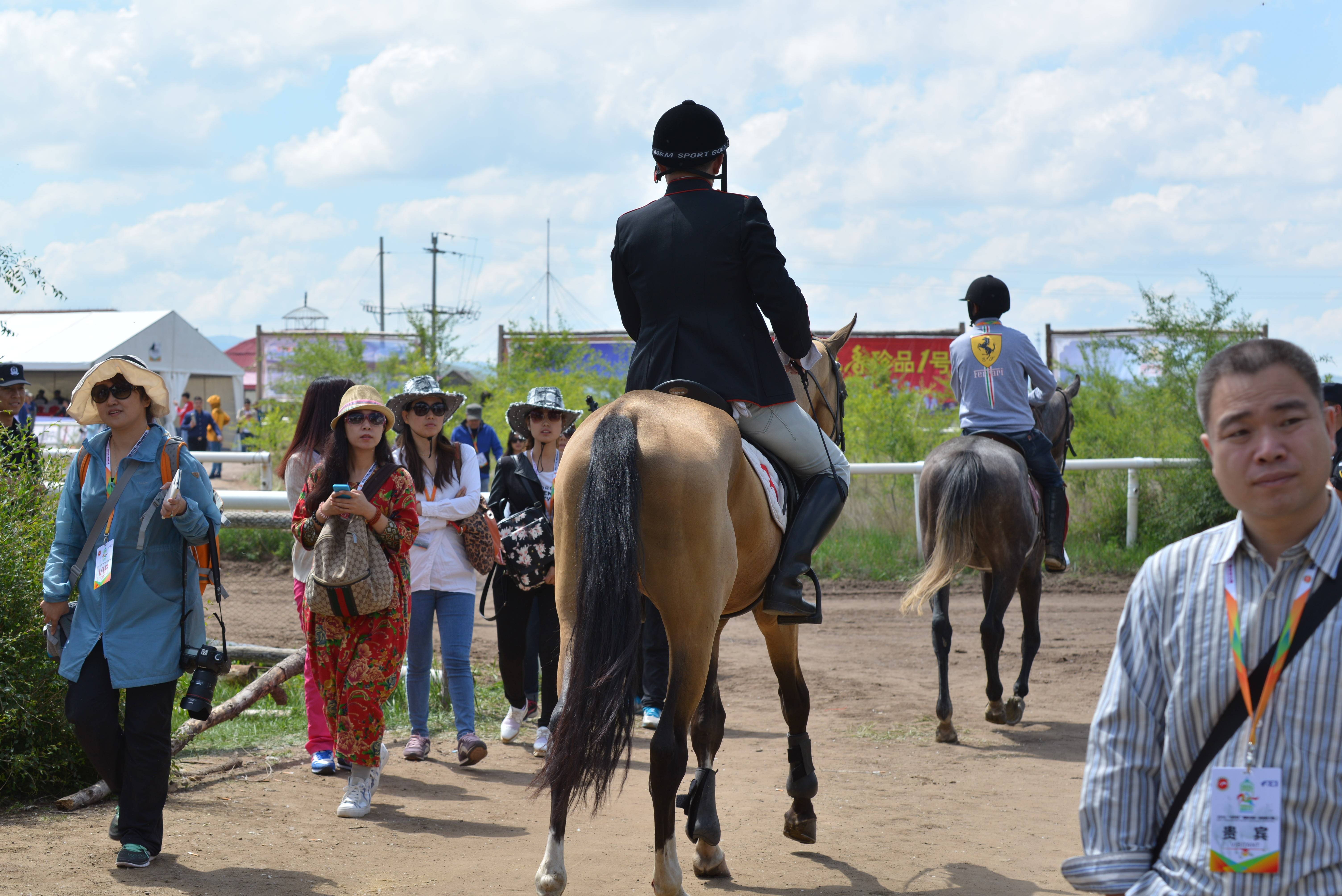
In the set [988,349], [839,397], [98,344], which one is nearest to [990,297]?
[988,349]

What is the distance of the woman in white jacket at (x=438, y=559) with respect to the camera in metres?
6.48

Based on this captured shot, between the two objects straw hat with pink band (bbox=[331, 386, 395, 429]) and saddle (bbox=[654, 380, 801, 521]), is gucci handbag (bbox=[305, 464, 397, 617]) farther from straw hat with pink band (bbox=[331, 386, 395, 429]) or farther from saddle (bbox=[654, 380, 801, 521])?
saddle (bbox=[654, 380, 801, 521])

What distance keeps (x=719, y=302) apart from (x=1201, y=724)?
289 cm

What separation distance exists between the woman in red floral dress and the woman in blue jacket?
0.71 m

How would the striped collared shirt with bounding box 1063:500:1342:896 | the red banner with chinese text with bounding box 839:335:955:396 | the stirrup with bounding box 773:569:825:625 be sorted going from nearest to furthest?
1. the striped collared shirt with bounding box 1063:500:1342:896
2. the stirrup with bounding box 773:569:825:625
3. the red banner with chinese text with bounding box 839:335:955:396

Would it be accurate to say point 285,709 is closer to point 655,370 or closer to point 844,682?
point 844,682

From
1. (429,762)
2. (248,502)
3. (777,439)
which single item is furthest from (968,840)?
(248,502)

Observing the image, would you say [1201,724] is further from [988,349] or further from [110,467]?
[988,349]

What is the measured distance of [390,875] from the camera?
4750mm

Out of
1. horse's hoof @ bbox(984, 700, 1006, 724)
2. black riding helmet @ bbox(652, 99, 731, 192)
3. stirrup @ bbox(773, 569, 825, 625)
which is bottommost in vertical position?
horse's hoof @ bbox(984, 700, 1006, 724)

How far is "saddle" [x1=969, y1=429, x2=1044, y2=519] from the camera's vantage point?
8141 mm

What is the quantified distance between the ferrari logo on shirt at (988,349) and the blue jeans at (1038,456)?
499mm

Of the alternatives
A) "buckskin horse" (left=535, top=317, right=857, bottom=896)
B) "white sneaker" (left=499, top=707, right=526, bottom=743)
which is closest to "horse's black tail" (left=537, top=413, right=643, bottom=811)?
"buckskin horse" (left=535, top=317, right=857, bottom=896)

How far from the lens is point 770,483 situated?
15.6 ft
